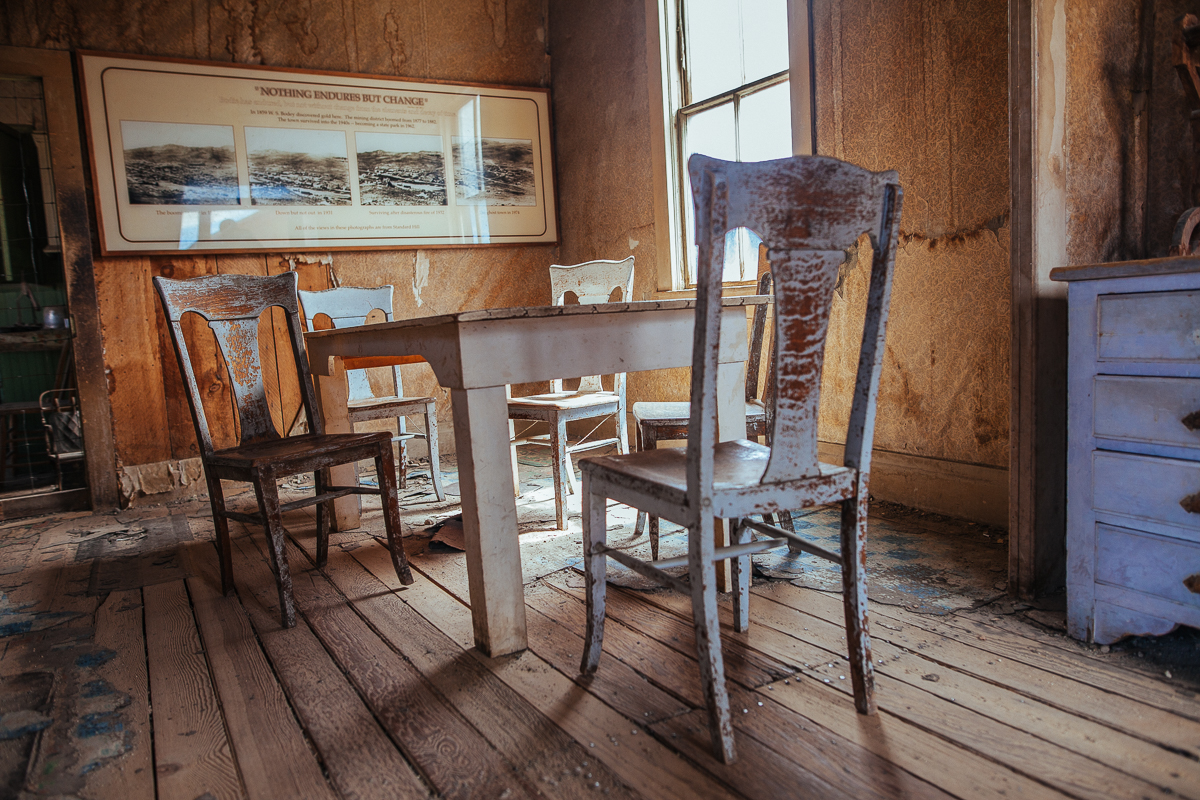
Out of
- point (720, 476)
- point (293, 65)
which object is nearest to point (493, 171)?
point (293, 65)

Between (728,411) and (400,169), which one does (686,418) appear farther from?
(400,169)

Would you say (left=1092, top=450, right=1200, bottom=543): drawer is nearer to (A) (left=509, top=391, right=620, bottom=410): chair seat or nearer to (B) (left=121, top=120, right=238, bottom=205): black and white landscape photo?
(A) (left=509, top=391, right=620, bottom=410): chair seat

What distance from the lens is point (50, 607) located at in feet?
7.92

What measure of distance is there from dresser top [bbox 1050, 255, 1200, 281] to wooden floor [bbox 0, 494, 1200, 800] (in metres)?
0.86

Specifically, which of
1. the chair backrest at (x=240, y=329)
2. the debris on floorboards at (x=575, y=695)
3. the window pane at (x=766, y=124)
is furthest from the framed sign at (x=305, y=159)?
the debris on floorboards at (x=575, y=695)

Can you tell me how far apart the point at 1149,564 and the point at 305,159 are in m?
4.44

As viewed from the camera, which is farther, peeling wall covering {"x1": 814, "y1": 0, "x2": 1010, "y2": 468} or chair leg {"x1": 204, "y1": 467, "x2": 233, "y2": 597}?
peeling wall covering {"x1": 814, "y1": 0, "x2": 1010, "y2": 468}

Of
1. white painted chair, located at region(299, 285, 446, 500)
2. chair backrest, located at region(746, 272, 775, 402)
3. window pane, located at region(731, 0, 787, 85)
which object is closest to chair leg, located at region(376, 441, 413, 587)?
white painted chair, located at region(299, 285, 446, 500)

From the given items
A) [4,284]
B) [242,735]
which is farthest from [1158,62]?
[4,284]

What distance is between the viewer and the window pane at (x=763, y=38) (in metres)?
3.40

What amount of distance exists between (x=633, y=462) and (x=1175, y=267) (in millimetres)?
1210

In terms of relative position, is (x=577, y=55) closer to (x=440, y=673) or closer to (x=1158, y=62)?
(x=1158, y=62)

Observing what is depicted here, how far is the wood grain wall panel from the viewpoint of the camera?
3994 mm

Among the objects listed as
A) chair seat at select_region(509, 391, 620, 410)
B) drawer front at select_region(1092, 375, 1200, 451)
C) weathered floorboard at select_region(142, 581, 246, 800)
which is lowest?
weathered floorboard at select_region(142, 581, 246, 800)
